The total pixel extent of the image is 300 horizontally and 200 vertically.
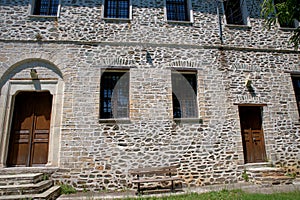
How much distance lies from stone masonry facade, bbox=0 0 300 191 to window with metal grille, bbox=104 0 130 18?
0.34 meters

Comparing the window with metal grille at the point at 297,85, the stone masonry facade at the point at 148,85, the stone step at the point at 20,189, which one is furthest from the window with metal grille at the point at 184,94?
the stone step at the point at 20,189

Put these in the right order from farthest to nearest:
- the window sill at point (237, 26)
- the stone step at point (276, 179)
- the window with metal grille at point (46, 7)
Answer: the window sill at point (237, 26) < the window with metal grille at point (46, 7) < the stone step at point (276, 179)

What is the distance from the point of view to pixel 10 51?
6516 mm

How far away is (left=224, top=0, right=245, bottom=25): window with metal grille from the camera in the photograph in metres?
8.26

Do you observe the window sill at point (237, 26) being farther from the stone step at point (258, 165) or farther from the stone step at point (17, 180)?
the stone step at point (17, 180)

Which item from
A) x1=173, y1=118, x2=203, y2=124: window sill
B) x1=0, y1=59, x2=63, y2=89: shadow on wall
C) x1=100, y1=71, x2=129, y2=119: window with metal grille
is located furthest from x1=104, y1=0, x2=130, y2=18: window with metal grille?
x1=173, y1=118, x2=203, y2=124: window sill

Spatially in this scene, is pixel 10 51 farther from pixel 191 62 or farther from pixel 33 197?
pixel 191 62

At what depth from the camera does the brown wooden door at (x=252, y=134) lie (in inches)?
269

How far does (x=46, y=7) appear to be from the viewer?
736 cm

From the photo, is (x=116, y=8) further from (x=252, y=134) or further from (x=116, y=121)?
(x=252, y=134)

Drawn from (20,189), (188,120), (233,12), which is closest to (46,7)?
(20,189)

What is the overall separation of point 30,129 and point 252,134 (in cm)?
769

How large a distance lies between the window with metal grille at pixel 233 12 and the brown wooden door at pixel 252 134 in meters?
3.83

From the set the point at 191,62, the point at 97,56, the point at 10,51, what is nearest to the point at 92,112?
the point at 97,56
